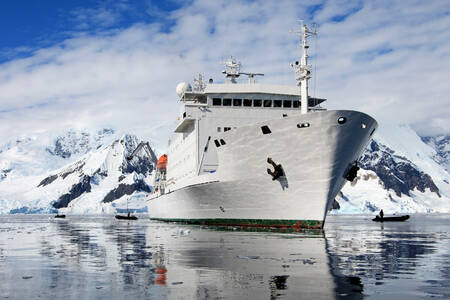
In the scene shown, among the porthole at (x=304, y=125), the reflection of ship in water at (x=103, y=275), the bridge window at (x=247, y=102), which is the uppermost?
the bridge window at (x=247, y=102)

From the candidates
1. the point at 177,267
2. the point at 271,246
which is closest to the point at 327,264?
the point at 177,267

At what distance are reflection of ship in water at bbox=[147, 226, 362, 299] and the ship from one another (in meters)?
9.93

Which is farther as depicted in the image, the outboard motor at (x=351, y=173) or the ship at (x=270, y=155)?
the outboard motor at (x=351, y=173)

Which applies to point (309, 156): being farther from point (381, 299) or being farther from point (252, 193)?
point (381, 299)

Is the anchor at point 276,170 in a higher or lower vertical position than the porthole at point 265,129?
lower

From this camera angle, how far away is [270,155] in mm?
28031

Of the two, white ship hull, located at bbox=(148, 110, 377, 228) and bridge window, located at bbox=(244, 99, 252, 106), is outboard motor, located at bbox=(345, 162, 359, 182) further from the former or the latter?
bridge window, located at bbox=(244, 99, 252, 106)

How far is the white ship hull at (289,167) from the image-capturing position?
26.6 m

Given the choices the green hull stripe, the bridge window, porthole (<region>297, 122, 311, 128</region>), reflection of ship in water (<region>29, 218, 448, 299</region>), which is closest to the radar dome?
the bridge window

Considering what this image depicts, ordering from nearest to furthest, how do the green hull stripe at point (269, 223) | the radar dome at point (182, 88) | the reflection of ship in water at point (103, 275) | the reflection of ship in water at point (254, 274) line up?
the reflection of ship in water at point (254, 274) < the reflection of ship in water at point (103, 275) < the green hull stripe at point (269, 223) < the radar dome at point (182, 88)

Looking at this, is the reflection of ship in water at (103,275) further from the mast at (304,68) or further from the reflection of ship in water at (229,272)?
the mast at (304,68)

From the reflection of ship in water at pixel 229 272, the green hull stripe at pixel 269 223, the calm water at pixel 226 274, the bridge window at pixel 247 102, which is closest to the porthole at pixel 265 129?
the green hull stripe at pixel 269 223

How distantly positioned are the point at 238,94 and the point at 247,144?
8.71m

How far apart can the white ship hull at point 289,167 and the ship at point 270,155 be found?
0.17 ft
